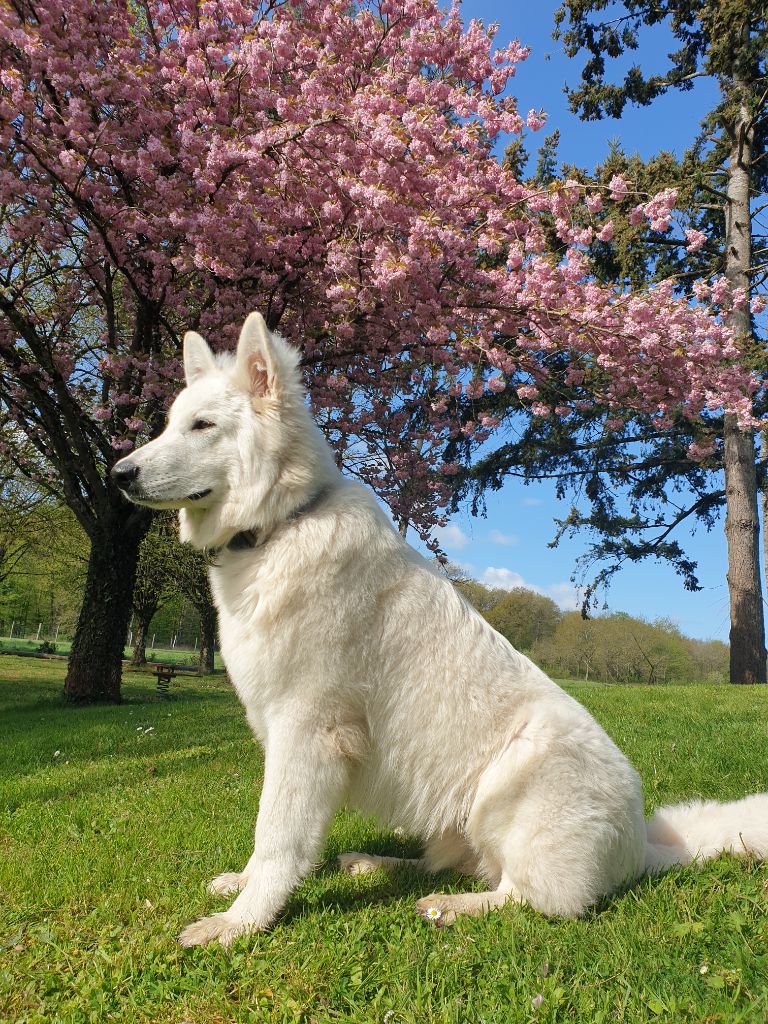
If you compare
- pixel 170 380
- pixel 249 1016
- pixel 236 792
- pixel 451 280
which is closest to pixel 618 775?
pixel 249 1016

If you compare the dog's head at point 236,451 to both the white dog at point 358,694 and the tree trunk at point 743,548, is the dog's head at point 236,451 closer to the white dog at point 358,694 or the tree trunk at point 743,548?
the white dog at point 358,694

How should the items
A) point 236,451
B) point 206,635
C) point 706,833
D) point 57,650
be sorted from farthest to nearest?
point 57,650 < point 206,635 < point 706,833 < point 236,451

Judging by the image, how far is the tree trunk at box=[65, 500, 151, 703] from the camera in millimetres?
11914

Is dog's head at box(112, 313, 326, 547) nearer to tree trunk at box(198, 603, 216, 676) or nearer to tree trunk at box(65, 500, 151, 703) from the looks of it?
tree trunk at box(65, 500, 151, 703)

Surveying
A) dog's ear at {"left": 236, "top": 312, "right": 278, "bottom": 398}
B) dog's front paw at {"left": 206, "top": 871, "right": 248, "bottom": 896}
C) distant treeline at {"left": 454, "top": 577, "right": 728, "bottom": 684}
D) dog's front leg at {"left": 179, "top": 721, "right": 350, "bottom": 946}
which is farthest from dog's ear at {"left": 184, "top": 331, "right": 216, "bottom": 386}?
distant treeline at {"left": 454, "top": 577, "right": 728, "bottom": 684}

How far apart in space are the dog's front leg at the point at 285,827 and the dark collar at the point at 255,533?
0.90 metres

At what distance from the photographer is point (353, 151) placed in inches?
344

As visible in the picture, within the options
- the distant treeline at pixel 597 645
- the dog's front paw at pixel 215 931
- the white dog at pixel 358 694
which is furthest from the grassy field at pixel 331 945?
the distant treeline at pixel 597 645

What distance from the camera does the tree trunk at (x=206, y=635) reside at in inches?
1294

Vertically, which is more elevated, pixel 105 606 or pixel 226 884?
pixel 105 606

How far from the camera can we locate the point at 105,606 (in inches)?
472

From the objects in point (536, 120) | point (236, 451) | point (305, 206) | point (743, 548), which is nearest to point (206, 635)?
point (743, 548)

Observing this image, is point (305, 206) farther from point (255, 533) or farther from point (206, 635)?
point (206, 635)

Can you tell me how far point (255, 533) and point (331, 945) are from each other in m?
1.81
